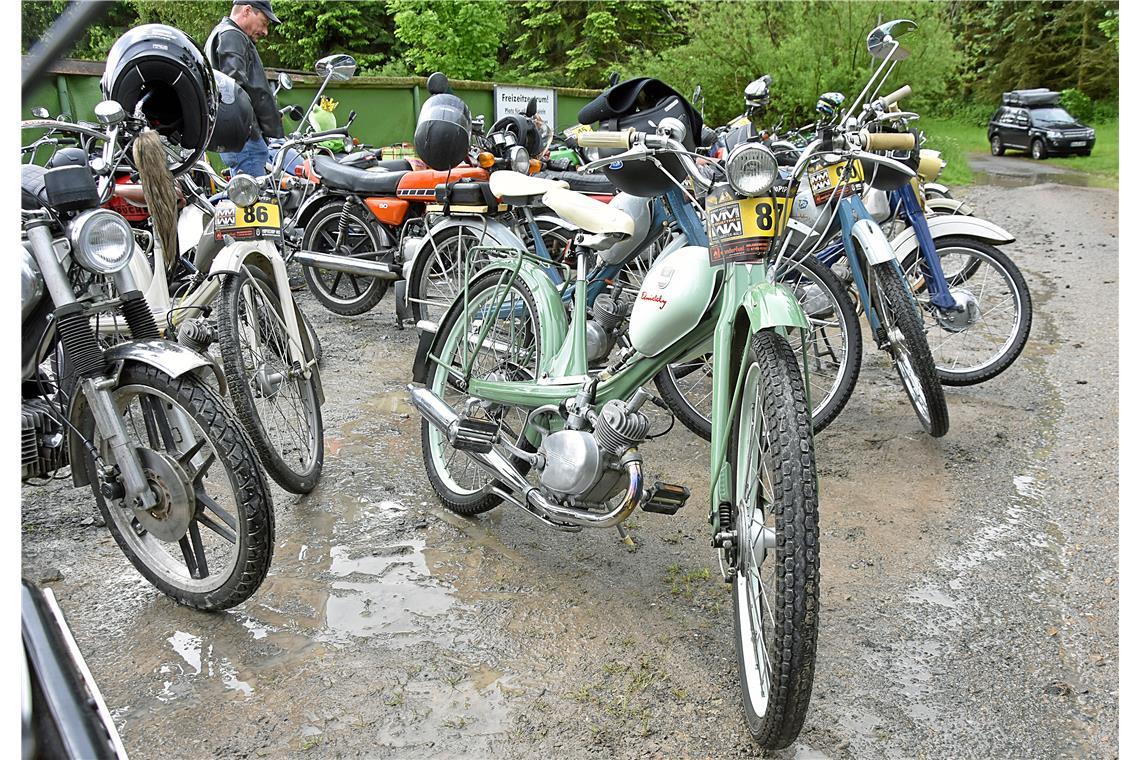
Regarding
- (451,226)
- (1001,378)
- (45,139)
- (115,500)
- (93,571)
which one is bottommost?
(1001,378)

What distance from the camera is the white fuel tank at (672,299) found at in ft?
8.34

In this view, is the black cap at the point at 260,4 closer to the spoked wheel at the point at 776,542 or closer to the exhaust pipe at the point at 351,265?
the exhaust pipe at the point at 351,265

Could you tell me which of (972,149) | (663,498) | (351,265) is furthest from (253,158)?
(972,149)

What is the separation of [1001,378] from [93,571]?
4327 mm

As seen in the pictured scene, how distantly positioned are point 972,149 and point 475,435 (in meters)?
25.7

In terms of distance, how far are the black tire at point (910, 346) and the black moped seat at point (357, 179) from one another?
3.38m

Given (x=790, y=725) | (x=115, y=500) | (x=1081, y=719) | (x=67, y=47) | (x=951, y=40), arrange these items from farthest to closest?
1. (x=951, y=40)
2. (x=115, y=500)
3. (x=1081, y=719)
4. (x=790, y=725)
5. (x=67, y=47)

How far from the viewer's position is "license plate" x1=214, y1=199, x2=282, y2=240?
11.9ft

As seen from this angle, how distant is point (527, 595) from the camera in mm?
2887

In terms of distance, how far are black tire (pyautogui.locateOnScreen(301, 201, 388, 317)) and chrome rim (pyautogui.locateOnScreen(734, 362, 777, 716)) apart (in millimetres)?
4355

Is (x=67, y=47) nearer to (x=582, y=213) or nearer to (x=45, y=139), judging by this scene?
(x=582, y=213)

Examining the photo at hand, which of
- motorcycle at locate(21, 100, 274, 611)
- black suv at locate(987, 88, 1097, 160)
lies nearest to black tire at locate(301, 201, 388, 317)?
motorcycle at locate(21, 100, 274, 611)

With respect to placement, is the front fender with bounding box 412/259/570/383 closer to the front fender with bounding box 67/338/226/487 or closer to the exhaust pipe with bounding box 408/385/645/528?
the exhaust pipe with bounding box 408/385/645/528

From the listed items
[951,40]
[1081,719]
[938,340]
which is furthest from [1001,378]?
[951,40]
